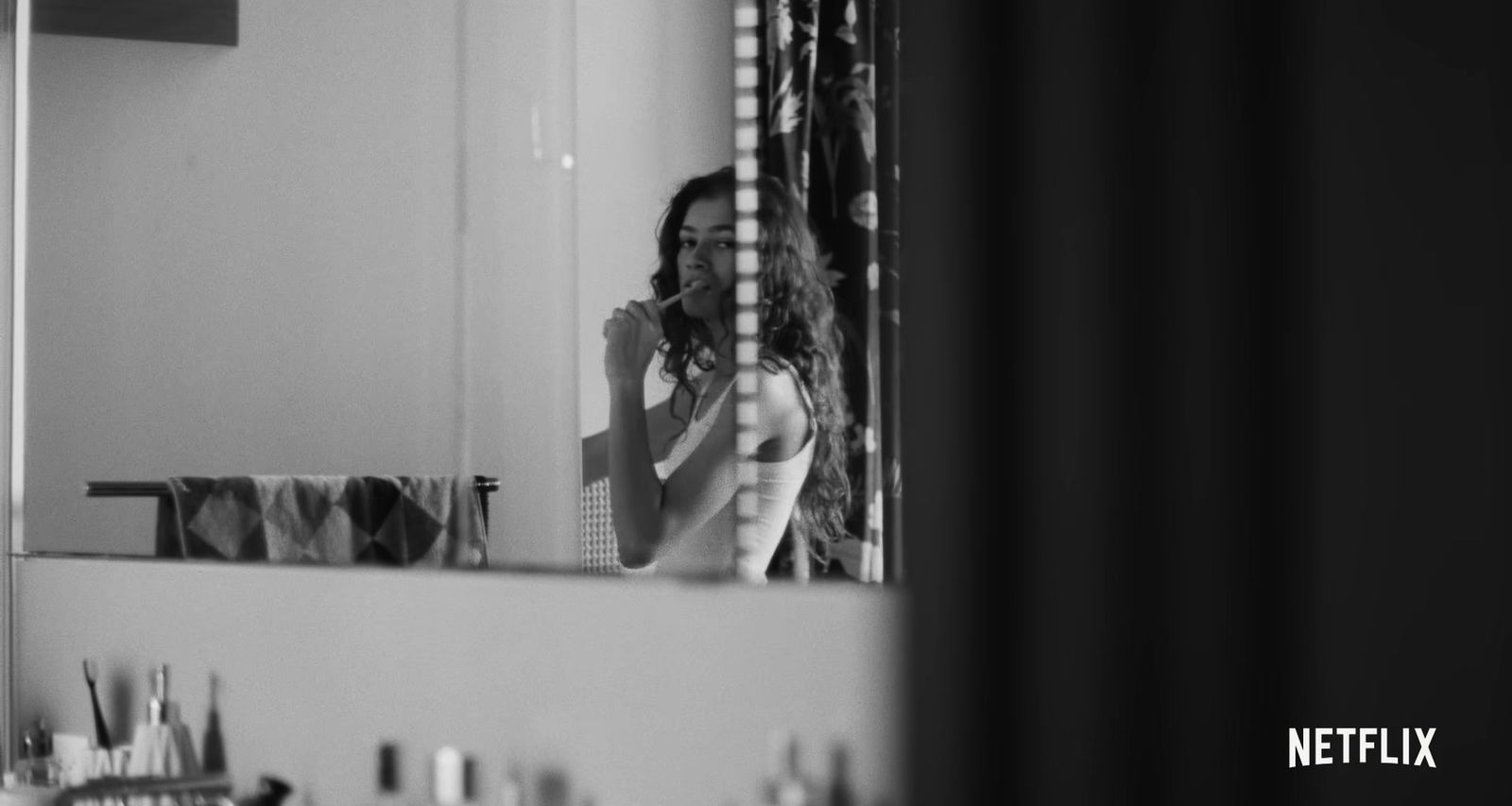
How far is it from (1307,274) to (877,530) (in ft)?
1.20

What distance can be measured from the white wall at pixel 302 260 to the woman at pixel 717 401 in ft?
0.26

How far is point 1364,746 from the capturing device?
0.61 metres

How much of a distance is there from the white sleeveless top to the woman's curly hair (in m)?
0.01

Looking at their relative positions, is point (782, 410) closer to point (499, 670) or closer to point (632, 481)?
point (632, 481)

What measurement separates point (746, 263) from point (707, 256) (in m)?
0.05

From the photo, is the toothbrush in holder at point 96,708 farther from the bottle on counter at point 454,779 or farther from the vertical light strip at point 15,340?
the bottle on counter at point 454,779

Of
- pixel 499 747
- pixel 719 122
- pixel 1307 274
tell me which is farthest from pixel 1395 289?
pixel 499 747

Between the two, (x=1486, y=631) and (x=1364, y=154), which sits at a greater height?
(x=1364, y=154)

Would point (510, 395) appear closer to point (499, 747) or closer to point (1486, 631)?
point (499, 747)

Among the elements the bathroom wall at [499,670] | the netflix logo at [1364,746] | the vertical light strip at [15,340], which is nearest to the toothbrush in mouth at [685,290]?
the bathroom wall at [499,670]

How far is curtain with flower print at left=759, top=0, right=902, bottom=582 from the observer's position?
3.01 ft

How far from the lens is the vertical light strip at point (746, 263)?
3.48 ft

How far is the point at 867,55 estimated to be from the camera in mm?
961

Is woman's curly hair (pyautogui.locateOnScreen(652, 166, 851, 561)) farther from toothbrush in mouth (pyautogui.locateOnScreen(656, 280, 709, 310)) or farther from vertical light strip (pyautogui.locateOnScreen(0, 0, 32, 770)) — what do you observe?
vertical light strip (pyautogui.locateOnScreen(0, 0, 32, 770))
